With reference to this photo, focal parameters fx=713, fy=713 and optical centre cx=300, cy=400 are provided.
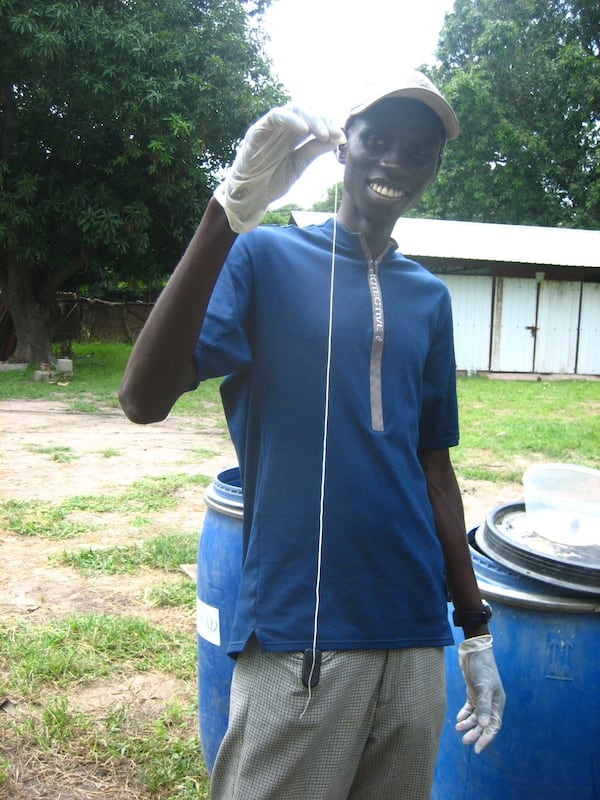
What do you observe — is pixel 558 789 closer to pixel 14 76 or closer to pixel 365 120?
pixel 365 120

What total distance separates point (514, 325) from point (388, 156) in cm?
1433

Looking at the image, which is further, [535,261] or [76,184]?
[535,261]

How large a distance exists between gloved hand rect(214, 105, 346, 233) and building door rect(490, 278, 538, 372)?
14.4 metres

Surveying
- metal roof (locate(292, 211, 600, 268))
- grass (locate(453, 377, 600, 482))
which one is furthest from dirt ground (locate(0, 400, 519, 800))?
metal roof (locate(292, 211, 600, 268))

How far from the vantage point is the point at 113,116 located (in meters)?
11.1

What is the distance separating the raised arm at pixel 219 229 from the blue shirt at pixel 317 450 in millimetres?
68

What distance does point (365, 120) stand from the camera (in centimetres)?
143

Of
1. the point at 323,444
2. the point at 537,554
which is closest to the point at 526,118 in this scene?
the point at 537,554

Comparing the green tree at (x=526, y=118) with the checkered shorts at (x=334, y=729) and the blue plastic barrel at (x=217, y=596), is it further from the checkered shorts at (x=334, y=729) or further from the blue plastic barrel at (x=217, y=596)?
the checkered shorts at (x=334, y=729)

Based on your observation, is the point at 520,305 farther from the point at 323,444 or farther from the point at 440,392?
the point at 323,444

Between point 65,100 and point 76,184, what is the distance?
1.29 m

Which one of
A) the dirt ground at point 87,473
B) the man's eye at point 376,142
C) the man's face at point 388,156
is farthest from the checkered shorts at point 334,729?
the dirt ground at point 87,473

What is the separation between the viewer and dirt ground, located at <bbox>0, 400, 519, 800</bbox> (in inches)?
119

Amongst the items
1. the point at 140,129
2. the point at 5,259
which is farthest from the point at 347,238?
the point at 5,259
